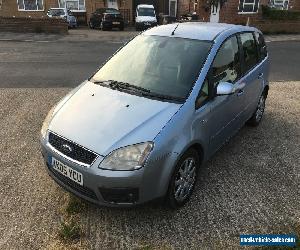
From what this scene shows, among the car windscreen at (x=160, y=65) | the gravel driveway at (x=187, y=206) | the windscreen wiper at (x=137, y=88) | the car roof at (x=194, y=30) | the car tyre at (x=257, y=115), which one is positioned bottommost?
the gravel driveway at (x=187, y=206)

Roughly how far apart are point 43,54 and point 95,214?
10.8m

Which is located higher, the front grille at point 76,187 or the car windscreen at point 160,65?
the car windscreen at point 160,65

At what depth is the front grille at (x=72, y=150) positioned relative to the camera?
3.29 m

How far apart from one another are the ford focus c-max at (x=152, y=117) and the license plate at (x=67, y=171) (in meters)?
0.01

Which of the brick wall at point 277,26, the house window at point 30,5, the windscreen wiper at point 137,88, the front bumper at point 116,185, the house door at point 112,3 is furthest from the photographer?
the house door at point 112,3

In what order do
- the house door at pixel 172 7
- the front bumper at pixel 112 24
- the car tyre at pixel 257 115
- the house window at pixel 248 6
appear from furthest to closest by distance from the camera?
the house door at pixel 172 7
the house window at pixel 248 6
the front bumper at pixel 112 24
the car tyre at pixel 257 115

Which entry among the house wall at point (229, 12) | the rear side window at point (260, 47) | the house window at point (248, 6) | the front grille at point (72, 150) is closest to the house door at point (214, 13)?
the house wall at point (229, 12)

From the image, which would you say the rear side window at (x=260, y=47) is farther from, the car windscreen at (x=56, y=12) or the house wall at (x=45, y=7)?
the house wall at (x=45, y=7)

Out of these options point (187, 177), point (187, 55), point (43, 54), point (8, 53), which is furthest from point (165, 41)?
point (8, 53)

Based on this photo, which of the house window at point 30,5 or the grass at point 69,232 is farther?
the house window at point 30,5

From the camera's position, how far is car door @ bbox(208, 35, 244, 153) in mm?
4109

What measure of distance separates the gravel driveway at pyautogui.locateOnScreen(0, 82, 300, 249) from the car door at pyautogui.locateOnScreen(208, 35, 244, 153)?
1.83ft

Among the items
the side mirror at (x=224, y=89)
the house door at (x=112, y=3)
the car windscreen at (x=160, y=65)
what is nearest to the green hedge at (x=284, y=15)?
the house door at (x=112, y=3)

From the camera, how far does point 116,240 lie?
3.42 m
